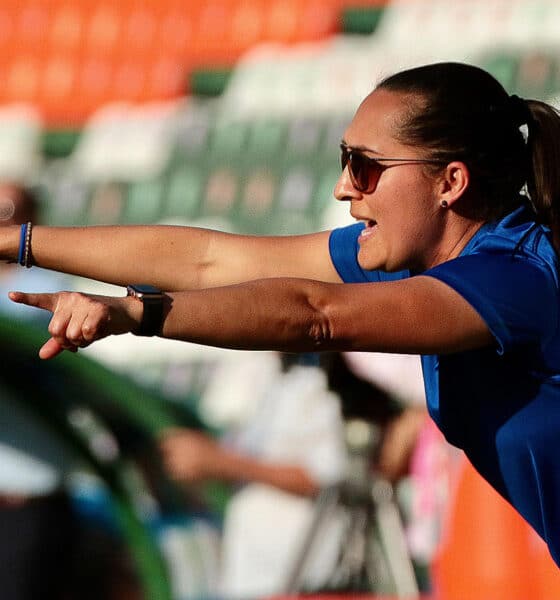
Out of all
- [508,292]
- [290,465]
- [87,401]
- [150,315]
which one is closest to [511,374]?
[508,292]

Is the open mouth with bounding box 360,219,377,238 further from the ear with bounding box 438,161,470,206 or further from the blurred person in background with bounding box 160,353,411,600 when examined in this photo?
the blurred person in background with bounding box 160,353,411,600

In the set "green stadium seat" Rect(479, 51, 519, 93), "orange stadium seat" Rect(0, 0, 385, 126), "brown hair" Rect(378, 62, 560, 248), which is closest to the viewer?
"brown hair" Rect(378, 62, 560, 248)

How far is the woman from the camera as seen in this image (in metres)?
1.79

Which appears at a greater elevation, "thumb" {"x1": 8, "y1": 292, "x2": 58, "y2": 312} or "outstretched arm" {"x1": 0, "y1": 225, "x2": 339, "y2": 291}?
"thumb" {"x1": 8, "y1": 292, "x2": 58, "y2": 312}

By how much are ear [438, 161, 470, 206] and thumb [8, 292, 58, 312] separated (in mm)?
694

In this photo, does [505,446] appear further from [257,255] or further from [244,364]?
[244,364]

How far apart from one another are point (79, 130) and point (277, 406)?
360 centimetres

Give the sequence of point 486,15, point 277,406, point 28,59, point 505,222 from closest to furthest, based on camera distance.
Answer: point 505,222 → point 277,406 → point 486,15 → point 28,59

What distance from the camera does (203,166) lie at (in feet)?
23.3

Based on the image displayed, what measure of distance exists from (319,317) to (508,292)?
0.93 ft

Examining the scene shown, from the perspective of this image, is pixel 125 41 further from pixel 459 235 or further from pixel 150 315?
pixel 150 315

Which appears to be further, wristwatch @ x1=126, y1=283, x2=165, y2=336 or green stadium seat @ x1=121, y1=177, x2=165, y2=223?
green stadium seat @ x1=121, y1=177, x2=165, y2=223

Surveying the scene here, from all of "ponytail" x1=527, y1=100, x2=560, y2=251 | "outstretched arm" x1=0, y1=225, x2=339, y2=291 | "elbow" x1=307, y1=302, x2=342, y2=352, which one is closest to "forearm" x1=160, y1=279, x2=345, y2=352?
"elbow" x1=307, y1=302, x2=342, y2=352

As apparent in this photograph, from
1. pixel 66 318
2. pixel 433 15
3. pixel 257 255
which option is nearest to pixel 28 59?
pixel 433 15
